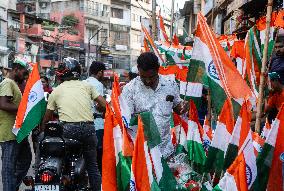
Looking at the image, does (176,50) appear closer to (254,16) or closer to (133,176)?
(254,16)

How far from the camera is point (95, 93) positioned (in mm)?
5930

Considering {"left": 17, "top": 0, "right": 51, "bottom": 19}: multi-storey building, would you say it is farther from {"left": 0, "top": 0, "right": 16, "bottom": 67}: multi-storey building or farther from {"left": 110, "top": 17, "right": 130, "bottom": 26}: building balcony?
{"left": 0, "top": 0, "right": 16, "bottom": 67}: multi-storey building

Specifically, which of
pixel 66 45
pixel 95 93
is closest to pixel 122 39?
pixel 66 45

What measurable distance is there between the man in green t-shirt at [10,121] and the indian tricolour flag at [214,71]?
214 centimetres

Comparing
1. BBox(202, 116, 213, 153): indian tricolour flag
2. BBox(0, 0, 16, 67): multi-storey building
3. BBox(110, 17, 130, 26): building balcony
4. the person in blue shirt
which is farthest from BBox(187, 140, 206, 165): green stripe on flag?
BBox(110, 17, 130, 26): building balcony

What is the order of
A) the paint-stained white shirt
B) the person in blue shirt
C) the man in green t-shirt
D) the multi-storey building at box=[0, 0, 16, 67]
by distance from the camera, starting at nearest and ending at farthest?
the paint-stained white shirt
the man in green t-shirt
the person in blue shirt
the multi-storey building at box=[0, 0, 16, 67]

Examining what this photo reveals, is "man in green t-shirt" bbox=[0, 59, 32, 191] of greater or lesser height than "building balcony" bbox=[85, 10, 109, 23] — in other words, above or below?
below

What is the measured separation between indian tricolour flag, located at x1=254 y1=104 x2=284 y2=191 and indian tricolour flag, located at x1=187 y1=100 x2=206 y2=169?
4.88 ft

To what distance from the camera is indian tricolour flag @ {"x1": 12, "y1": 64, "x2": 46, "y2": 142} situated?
5738 mm

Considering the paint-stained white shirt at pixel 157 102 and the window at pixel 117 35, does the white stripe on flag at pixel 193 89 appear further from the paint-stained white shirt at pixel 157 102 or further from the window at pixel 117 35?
the window at pixel 117 35

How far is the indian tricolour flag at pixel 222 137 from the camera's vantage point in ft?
14.1

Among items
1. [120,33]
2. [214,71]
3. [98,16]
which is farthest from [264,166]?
[120,33]

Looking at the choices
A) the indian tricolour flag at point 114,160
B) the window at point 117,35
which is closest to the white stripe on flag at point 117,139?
the indian tricolour flag at point 114,160

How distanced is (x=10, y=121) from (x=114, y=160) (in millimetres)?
1986
